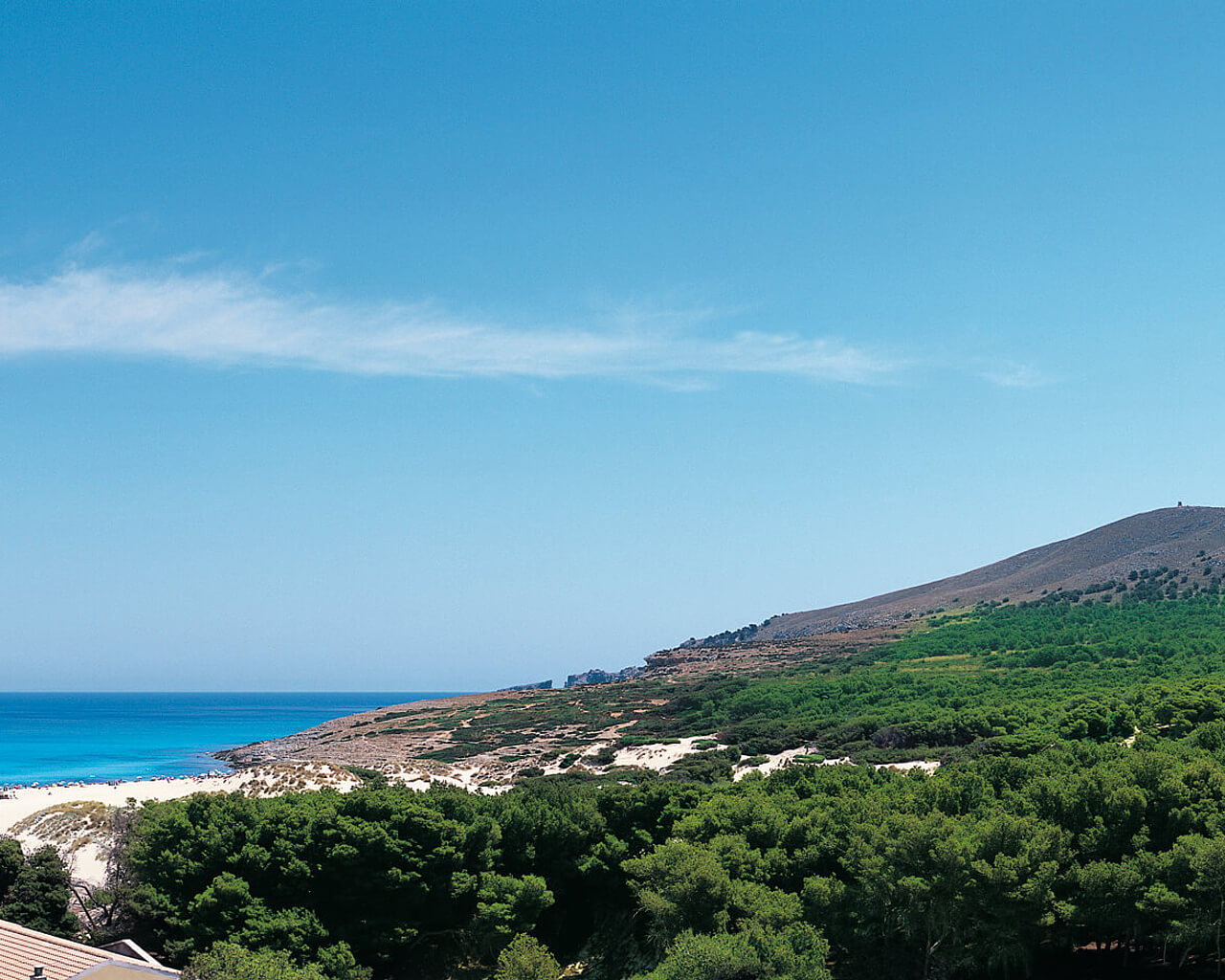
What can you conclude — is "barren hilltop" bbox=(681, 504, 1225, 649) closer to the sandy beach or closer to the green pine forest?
the green pine forest

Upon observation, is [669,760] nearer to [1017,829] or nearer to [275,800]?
[275,800]

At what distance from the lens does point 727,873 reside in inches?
1156

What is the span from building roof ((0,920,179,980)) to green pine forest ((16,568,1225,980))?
180 centimetres

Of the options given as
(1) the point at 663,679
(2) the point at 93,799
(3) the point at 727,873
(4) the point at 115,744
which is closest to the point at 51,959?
(3) the point at 727,873

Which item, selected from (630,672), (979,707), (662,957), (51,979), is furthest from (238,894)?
(630,672)

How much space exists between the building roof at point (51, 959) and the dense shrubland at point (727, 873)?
197 cm

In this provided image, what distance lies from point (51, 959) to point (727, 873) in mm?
16552

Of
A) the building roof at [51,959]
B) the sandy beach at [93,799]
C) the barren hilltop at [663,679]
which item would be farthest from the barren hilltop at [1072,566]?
the building roof at [51,959]

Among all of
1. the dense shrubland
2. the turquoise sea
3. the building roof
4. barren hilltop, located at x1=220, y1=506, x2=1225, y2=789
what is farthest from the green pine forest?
the turquoise sea

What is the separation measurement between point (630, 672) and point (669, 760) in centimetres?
10625

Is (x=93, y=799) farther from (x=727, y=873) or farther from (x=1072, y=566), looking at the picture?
(x=1072, y=566)

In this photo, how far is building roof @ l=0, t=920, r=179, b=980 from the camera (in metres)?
23.0

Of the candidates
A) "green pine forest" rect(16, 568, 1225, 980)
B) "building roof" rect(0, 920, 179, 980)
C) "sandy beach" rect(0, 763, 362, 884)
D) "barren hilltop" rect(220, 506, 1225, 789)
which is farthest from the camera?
"barren hilltop" rect(220, 506, 1225, 789)

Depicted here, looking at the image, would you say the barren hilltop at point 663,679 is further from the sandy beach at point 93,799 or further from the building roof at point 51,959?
the building roof at point 51,959
